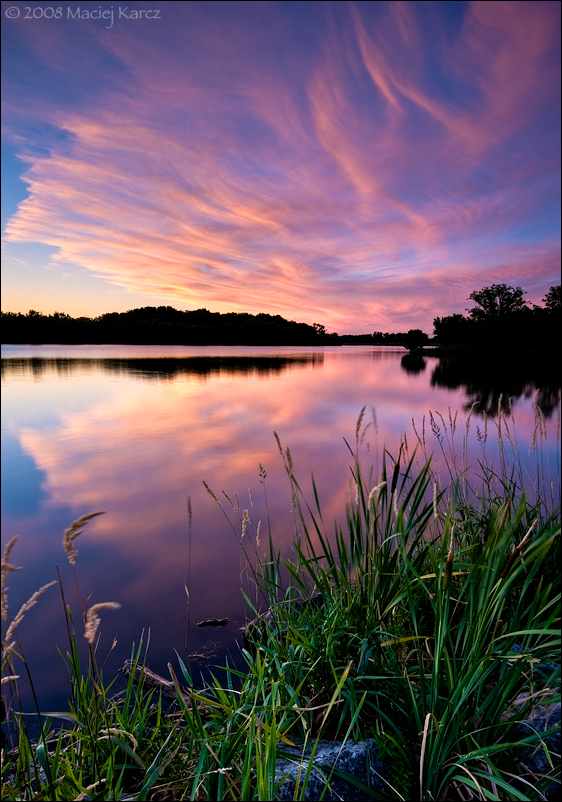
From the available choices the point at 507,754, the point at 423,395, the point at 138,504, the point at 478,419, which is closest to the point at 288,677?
the point at 507,754

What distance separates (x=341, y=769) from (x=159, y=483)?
25.2ft

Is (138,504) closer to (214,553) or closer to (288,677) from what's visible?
(214,553)

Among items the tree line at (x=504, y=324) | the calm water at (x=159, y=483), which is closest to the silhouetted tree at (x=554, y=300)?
the tree line at (x=504, y=324)

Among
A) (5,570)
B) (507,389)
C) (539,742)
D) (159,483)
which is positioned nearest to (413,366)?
(507,389)

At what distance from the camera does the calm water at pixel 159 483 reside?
447 centimetres

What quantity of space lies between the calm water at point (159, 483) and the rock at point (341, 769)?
2.02 metres

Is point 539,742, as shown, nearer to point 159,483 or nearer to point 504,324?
point 159,483

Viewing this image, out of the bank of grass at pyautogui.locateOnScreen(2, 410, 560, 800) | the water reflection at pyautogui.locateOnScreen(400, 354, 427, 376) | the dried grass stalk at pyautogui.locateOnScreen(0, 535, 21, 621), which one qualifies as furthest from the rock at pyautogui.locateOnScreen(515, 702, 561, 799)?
the water reflection at pyautogui.locateOnScreen(400, 354, 427, 376)

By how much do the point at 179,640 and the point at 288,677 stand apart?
224 centimetres

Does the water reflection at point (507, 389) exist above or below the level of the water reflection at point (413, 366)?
below

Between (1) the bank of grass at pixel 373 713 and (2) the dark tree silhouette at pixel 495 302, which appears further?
(2) the dark tree silhouette at pixel 495 302

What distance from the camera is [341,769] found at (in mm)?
1858

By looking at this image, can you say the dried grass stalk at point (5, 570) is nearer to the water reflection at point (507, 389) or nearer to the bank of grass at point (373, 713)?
the bank of grass at point (373, 713)

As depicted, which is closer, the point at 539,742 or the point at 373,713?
the point at 539,742
